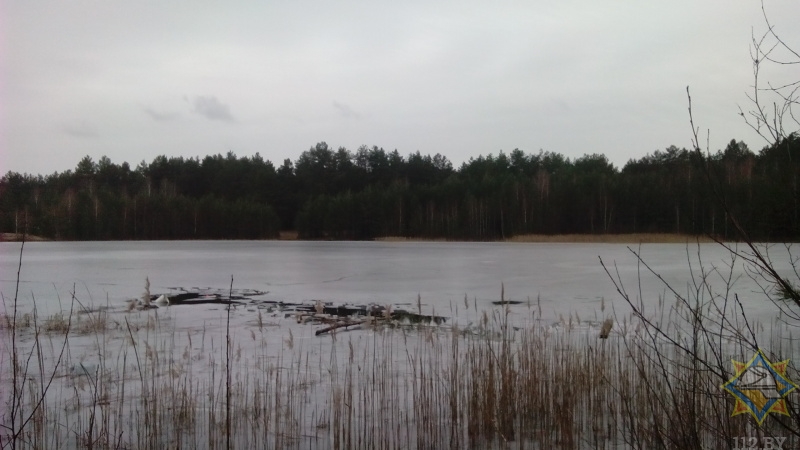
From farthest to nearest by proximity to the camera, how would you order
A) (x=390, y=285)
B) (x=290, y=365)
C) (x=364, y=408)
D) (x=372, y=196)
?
(x=372, y=196) → (x=390, y=285) → (x=290, y=365) → (x=364, y=408)

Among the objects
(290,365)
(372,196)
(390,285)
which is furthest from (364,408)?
(372,196)

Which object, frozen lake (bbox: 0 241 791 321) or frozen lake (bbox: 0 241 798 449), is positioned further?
frozen lake (bbox: 0 241 791 321)

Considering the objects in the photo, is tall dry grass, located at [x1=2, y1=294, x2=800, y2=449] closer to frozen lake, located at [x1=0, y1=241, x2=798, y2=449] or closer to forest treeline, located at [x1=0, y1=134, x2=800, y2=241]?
frozen lake, located at [x1=0, y1=241, x2=798, y2=449]

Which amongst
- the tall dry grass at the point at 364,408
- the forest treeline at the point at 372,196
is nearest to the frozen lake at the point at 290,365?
the tall dry grass at the point at 364,408

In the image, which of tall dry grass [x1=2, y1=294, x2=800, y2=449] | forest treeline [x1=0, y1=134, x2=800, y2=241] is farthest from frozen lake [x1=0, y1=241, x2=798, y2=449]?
forest treeline [x1=0, y1=134, x2=800, y2=241]

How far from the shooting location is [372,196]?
235 feet

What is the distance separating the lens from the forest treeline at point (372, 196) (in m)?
54.4

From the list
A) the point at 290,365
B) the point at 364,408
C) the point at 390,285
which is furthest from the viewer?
the point at 390,285

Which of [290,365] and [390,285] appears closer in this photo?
[290,365]

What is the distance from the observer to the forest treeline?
178 ft

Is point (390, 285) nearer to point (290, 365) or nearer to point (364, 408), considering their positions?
point (290, 365)

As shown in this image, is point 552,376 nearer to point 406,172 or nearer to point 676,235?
point 676,235

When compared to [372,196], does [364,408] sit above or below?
below

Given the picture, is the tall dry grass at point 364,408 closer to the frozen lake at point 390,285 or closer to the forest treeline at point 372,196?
the frozen lake at point 390,285
